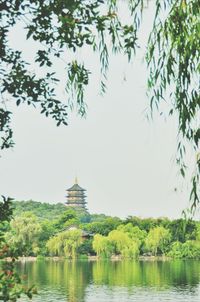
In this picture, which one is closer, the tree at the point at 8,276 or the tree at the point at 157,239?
the tree at the point at 8,276

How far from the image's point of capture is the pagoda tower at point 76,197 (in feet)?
272

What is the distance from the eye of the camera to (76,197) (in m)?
83.7

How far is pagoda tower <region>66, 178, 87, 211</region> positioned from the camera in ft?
272

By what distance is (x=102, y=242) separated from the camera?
1597 inches

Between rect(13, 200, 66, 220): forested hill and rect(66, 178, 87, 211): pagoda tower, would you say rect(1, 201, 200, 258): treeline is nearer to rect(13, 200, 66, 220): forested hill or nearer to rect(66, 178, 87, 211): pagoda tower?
rect(66, 178, 87, 211): pagoda tower

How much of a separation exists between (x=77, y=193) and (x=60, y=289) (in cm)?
6454

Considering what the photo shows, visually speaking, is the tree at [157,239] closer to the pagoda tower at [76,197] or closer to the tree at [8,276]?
the tree at [8,276]

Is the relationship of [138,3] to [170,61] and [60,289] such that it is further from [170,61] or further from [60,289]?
[60,289]

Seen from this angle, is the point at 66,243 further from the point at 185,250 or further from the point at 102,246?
the point at 185,250

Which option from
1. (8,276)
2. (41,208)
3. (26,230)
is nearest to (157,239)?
(26,230)

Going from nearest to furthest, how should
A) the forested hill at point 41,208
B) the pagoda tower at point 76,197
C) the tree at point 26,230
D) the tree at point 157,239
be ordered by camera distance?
the tree at point 26,230 → the tree at point 157,239 → the pagoda tower at point 76,197 → the forested hill at point 41,208

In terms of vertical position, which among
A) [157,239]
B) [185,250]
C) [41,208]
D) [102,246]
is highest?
[41,208]

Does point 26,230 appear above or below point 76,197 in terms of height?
below

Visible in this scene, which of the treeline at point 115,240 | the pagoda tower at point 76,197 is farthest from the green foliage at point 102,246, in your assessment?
the pagoda tower at point 76,197
